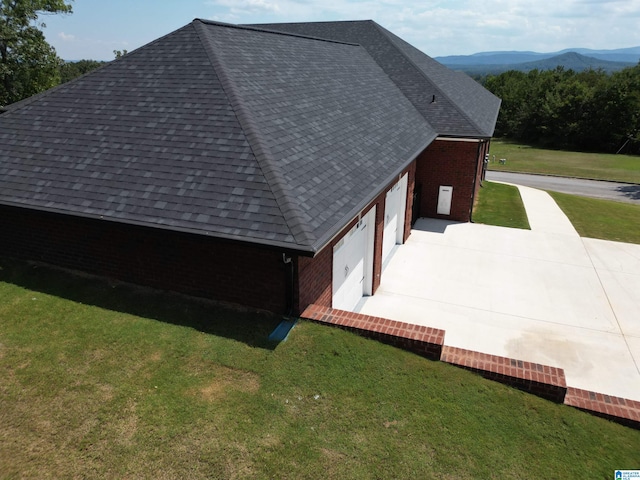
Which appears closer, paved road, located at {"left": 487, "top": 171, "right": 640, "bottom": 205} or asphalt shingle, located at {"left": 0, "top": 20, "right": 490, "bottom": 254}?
asphalt shingle, located at {"left": 0, "top": 20, "right": 490, "bottom": 254}

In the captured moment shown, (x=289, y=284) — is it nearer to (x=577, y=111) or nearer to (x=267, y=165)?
(x=267, y=165)

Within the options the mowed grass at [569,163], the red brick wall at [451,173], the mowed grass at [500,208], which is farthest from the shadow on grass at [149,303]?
the mowed grass at [569,163]

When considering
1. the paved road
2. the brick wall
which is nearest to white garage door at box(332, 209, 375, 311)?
the brick wall

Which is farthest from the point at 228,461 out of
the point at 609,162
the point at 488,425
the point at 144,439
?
the point at 609,162

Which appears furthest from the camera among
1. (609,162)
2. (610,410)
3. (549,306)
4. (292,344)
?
(609,162)

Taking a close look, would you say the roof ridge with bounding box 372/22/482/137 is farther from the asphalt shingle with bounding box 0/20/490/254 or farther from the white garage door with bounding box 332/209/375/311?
the white garage door with bounding box 332/209/375/311

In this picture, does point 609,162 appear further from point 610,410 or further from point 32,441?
point 32,441

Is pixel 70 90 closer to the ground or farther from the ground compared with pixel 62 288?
farther from the ground
